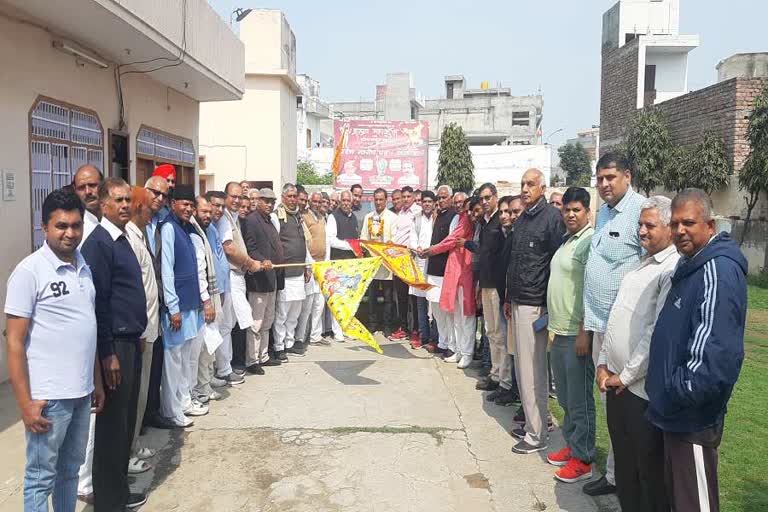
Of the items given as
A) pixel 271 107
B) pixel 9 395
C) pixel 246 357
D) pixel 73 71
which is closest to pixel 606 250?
pixel 246 357

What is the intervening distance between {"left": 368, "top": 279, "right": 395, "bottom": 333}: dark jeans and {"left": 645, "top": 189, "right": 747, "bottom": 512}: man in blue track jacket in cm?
663

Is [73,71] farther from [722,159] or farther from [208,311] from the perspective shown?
[722,159]

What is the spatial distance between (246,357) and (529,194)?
3.79 metres

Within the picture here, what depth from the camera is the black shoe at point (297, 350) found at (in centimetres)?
A: 801

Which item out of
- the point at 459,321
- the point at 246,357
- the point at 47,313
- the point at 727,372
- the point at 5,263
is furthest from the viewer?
the point at 459,321

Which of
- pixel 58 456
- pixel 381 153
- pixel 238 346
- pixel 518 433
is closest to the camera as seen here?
pixel 58 456

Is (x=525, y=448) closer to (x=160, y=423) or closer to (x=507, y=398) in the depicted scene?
(x=507, y=398)

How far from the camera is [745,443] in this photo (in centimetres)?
493

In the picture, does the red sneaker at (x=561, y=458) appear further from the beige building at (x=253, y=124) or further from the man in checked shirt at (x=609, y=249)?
the beige building at (x=253, y=124)

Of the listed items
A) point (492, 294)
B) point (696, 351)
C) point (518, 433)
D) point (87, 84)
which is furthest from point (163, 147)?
point (696, 351)

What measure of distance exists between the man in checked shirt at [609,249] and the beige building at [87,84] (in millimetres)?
4945

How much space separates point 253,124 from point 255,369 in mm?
12401

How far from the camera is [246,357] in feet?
23.0

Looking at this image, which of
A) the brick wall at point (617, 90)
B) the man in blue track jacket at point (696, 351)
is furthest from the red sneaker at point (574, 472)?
the brick wall at point (617, 90)
